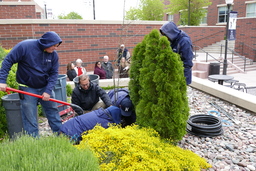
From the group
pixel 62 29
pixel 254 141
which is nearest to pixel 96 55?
pixel 62 29

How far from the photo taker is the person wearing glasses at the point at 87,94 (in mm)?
4448

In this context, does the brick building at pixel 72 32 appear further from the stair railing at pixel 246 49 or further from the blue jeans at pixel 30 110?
the stair railing at pixel 246 49

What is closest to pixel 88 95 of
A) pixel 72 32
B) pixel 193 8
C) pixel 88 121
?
pixel 88 121

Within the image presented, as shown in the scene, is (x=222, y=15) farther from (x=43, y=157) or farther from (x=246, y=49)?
(x=43, y=157)

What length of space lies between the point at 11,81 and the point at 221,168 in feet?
14.3

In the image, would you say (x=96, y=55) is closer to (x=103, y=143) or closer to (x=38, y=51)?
(x=38, y=51)

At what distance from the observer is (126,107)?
362 cm

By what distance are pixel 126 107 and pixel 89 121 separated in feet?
2.09

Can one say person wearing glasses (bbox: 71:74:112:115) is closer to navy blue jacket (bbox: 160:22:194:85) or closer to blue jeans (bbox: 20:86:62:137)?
blue jeans (bbox: 20:86:62:137)

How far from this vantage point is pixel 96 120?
3.55m

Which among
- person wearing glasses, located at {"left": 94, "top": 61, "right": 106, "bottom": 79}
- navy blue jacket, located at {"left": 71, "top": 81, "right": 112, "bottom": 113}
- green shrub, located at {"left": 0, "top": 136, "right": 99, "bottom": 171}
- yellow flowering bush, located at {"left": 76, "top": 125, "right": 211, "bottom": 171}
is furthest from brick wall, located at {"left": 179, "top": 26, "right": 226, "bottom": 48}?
green shrub, located at {"left": 0, "top": 136, "right": 99, "bottom": 171}

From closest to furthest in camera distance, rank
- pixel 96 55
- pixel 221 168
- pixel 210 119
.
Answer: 1. pixel 221 168
2. pixel 210 119
3. pixel 96 55

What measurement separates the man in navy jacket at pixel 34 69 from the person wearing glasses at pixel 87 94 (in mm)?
906

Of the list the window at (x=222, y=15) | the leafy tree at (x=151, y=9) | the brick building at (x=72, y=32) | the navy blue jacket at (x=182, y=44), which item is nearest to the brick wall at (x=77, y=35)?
the brick building at (x=72, y=32)
